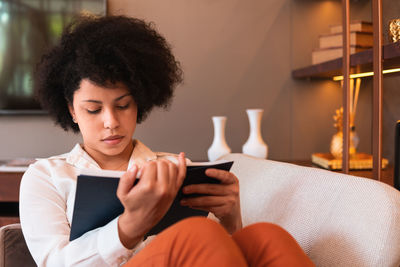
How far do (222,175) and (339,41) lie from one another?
4.33 feet

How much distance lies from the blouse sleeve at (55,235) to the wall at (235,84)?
49.2 inches

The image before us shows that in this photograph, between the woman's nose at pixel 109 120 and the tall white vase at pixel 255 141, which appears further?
the tall white vase at pixel 255 141

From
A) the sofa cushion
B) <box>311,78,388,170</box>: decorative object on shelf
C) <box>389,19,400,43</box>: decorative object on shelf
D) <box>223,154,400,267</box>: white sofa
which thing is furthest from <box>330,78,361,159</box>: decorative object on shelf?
the sofa cushion

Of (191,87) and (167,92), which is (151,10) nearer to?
(191,87)

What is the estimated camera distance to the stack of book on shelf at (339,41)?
1369mm

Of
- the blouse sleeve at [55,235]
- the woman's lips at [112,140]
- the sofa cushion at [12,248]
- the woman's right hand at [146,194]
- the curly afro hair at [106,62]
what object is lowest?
the sofa cushion at [12,248]

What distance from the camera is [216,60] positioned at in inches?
86.1

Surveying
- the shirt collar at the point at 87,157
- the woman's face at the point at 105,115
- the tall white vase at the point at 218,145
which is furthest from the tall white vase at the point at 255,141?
the woman's face at the point at 105,115

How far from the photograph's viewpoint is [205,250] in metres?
0.70

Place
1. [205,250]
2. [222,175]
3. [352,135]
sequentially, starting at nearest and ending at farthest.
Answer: [205,250] < [222,175] < [352,135]

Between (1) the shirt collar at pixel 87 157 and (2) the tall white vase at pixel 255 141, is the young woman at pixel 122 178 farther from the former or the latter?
(2) the tall white vase at pixel 255 141

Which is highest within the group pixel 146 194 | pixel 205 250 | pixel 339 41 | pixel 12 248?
pixel 339 41

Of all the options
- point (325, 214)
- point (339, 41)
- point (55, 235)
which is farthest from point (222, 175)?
point (339, 41)

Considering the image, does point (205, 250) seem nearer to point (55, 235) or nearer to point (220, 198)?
point (220, 198)
